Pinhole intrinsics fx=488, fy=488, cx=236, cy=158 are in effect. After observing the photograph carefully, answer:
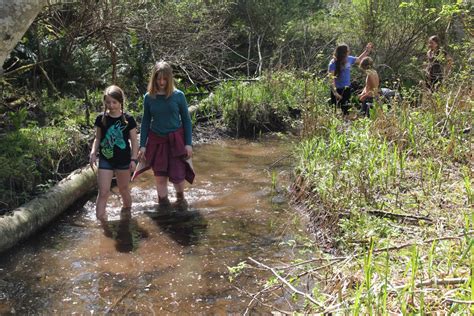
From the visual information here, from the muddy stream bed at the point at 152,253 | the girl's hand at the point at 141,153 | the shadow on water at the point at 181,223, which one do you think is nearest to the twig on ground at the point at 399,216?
the muddy stream bed at the point at 152,253

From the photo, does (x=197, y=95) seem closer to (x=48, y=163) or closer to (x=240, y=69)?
(x=240, y=69)

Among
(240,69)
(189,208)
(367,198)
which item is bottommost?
(189,208)

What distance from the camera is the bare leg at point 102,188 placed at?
5406 mm

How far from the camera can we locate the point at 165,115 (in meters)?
5.81

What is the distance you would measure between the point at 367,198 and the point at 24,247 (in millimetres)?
3419

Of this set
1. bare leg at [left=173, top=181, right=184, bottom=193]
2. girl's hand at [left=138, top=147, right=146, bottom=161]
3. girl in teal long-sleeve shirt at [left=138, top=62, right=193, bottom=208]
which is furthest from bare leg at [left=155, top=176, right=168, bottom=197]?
girl's hand at [left=138, top=147, right=146, bottom=161]

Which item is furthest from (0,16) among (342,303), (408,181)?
(408,181)

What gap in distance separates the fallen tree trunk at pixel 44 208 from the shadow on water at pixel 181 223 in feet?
3.07

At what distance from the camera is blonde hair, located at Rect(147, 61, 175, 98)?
5512 mm

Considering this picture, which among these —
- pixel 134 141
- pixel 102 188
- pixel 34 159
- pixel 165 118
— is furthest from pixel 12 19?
pixel 34 159

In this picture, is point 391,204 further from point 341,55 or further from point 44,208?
point 341,55

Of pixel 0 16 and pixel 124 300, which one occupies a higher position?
pixel 0 16

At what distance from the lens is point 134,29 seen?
9914mm

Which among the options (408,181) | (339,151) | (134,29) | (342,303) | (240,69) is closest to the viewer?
(342,303)
